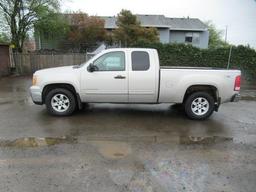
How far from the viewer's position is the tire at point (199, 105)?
20.4 ft

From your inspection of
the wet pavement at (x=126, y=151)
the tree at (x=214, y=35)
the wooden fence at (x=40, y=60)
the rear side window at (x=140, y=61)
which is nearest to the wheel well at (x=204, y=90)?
the wet pavement at (x=126, y=151)

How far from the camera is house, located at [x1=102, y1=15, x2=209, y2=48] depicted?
26.5 metres

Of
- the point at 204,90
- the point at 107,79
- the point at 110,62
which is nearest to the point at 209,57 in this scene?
the point at 204,90

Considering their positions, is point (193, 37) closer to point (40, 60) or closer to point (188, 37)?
point (188, 37)

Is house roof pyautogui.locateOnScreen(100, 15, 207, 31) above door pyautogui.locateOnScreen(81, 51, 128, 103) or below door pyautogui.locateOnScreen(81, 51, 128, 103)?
above

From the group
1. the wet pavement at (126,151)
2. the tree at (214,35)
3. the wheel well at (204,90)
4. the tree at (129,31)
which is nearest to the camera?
the wet pavement at (126,151)

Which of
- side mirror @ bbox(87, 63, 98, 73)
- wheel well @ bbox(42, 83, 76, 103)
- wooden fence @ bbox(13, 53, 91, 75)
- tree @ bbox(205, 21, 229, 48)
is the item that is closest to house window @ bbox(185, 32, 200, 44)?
tree @ bbox(205, 21, 229, 48)

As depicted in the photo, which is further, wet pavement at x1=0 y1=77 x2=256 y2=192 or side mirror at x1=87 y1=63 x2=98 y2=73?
side mirror at x1=87 y1=63 x2=98 y2=73

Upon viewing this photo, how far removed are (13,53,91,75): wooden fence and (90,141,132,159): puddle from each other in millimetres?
12776

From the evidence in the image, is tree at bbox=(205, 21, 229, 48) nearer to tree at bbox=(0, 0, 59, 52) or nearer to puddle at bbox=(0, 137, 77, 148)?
tree at bbox=(0, 0, 59, 52)

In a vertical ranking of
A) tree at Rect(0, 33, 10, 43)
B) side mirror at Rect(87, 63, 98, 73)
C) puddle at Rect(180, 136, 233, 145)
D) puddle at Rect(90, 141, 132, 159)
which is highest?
tree at Rect(0, 33, 10, 43)

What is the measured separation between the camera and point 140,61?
20.3 feet

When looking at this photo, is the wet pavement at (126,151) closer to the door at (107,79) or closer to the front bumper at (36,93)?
the front bumper at (36,93)

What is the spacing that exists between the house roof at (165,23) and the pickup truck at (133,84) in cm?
2055
